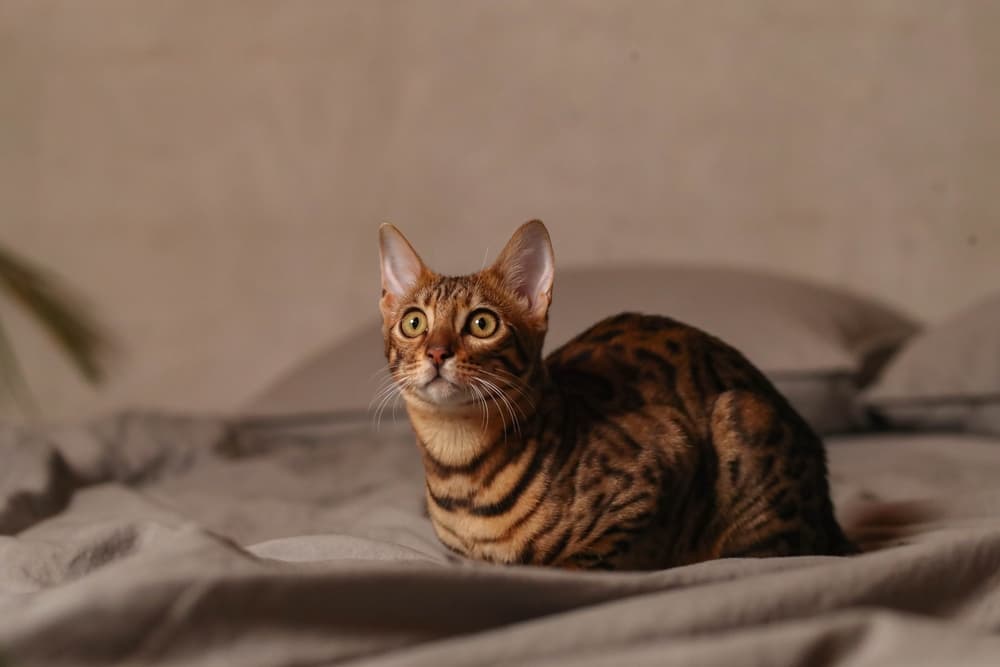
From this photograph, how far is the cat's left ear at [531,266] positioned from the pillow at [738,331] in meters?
0.36

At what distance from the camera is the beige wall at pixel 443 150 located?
89.9 inches

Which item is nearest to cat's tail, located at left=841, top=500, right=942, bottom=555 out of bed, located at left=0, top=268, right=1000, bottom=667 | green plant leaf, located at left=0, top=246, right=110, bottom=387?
bed, located at left=0, top=268, right=1000, bottom=667

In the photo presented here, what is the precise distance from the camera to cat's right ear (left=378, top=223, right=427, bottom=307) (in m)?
1.11

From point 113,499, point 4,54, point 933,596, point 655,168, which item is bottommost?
point 113,499

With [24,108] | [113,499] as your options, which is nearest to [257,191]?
[24,108]

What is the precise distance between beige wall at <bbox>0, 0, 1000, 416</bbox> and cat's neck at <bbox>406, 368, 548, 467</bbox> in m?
1.32

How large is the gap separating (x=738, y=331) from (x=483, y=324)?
77 centimetres

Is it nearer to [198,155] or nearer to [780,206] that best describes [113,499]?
[198,155]

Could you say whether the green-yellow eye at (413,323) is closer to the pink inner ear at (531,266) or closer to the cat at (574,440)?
the cat at (574,440)

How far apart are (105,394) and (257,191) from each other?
29.9 inches

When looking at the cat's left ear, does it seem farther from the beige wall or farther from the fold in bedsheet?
the beige wall

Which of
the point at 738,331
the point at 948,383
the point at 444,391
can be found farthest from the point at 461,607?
the point at 948,383

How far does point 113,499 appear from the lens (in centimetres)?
150

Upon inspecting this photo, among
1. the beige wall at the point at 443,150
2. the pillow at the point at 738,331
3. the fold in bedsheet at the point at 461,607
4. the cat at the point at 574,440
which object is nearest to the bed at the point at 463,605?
the fold in bedsheet at the point at 461,607
